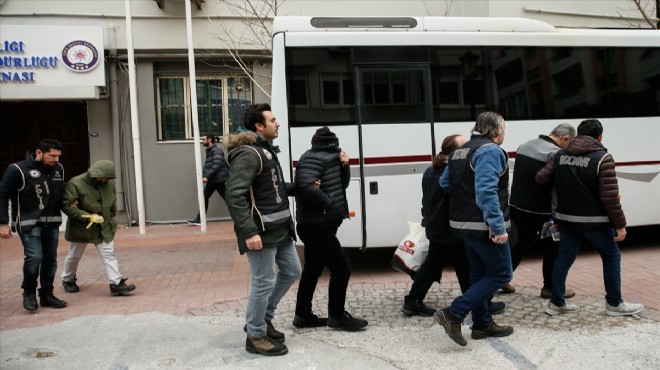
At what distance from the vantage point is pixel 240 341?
4.74 m

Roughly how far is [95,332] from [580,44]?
6718 mm

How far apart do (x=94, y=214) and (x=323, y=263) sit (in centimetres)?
299

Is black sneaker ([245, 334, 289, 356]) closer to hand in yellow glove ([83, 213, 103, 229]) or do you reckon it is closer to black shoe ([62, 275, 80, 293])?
hand in yellow glove ([83, 213, 103, 229])

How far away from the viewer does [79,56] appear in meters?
11.3

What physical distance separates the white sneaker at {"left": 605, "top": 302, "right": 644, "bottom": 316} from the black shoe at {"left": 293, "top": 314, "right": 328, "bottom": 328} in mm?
2610

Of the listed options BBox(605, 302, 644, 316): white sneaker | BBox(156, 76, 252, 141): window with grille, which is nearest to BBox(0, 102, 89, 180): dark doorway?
BBox(156, 76, 252, 141): window with grille

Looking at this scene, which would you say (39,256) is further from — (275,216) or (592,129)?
(592,129)

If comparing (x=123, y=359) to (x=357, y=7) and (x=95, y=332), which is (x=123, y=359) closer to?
(x=95, y=332)

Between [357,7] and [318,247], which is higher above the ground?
[357,7]

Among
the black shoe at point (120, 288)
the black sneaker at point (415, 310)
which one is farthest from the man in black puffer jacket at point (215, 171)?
the black sneaker at point (415, 310)

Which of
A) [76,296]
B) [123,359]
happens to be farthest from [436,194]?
[76,296]

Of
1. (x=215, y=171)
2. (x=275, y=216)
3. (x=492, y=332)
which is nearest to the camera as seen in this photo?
(x=275, y=216)

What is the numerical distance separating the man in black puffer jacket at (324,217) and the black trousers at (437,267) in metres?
0.66

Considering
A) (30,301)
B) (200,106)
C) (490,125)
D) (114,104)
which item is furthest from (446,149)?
(114,104)
